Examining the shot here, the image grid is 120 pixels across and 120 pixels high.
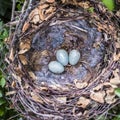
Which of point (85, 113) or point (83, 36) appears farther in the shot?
point (83, 36)

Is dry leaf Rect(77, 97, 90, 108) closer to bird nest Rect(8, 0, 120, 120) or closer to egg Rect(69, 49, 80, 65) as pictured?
bird nest Rect(8, 0, 120, 120)

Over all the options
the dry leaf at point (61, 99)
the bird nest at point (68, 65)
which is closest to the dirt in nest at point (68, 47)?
the bird nest at point (68, 65)

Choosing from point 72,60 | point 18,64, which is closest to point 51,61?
point 72,60

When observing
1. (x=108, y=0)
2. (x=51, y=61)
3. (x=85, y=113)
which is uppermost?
(x=108, y=0)

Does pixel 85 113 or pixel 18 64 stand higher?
pixel 18 64

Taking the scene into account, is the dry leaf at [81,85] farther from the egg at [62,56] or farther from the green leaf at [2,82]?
Result: the green leaf at [2,82]

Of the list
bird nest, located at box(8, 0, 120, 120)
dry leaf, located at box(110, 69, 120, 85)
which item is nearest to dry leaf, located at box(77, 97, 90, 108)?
bird nest, located at box(8, 0, 120, 120)

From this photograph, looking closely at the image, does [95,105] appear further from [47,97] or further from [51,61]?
[51,61]
